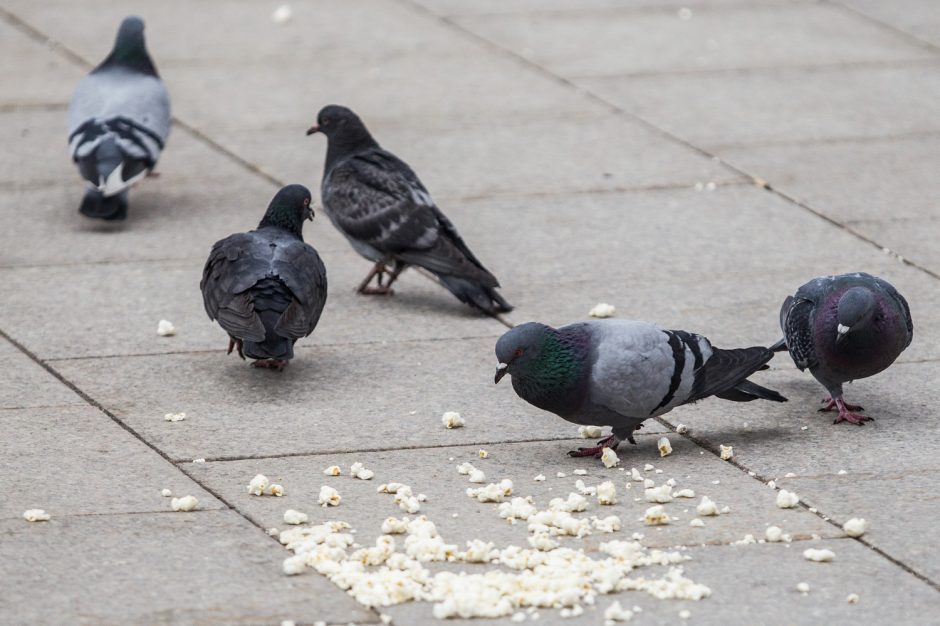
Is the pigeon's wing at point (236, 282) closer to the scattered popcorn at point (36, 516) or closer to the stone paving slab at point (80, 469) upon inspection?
the stone paving slab at point (80, 469)

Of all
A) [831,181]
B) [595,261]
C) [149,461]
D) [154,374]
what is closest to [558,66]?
[831,181]

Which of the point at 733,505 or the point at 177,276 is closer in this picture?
the point at 733,505

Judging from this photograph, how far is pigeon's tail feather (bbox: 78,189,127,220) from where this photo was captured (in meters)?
9.41

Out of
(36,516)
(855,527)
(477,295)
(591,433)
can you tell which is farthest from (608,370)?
(36,516)

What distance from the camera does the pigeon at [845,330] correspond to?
660 centimetres

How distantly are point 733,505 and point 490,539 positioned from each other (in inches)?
37.1

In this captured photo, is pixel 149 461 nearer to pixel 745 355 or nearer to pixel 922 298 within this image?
pixel 745 355

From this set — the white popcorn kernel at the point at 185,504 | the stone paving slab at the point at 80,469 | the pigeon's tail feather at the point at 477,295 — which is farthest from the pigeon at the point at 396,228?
the white popcorn kernel at the point at 185,504

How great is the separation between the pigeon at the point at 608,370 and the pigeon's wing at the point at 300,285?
1.21m

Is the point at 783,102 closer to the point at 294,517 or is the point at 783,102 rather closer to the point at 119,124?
the point at 119,124

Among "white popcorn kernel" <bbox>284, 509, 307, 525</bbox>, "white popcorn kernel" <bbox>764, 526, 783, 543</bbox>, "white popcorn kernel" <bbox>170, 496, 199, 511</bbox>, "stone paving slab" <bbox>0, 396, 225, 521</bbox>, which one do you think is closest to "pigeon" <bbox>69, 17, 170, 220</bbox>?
"stone paving slab" <bbox>0, 396, 225, 521</bbox>

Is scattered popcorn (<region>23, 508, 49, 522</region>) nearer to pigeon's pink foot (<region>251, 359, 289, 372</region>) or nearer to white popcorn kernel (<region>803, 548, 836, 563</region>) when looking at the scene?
pigeon's pink foot (<region>251, 359, 289, 372</region>)

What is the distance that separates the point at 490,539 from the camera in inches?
224

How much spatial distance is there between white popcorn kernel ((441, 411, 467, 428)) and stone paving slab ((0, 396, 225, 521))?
115 cm
